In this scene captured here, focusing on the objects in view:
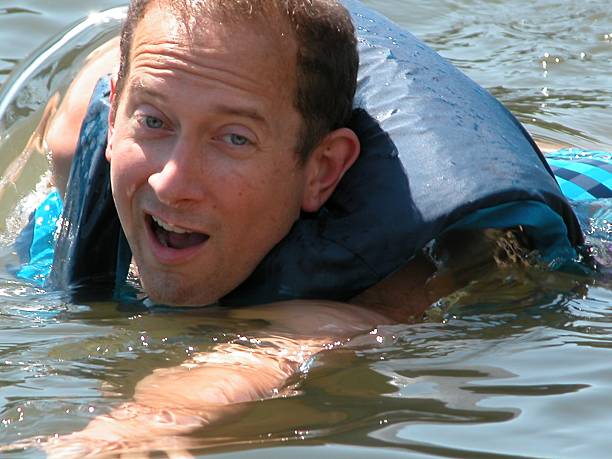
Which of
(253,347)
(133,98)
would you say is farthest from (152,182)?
(253,347)

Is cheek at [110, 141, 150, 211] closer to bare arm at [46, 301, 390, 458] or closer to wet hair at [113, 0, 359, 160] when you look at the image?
wet hair at [113, 0, 359, 160]

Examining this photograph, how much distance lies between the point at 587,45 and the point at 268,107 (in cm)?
393

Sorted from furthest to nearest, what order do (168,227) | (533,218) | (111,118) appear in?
(111,118) → (533,218) → (168,227)

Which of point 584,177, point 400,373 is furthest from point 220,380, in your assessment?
point 584,177

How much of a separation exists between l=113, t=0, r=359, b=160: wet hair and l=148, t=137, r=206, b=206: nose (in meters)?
0.29

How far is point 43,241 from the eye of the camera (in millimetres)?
4090

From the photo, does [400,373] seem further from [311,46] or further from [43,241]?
[43,241]

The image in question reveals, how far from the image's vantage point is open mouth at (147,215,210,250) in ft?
10.6

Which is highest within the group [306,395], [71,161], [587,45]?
[587,45]

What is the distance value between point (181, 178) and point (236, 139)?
0.17 meters

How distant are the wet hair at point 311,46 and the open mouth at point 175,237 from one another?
0.32m

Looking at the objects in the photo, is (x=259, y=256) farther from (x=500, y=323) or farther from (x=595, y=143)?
(x=595, y=143)

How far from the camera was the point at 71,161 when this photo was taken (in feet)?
13.1

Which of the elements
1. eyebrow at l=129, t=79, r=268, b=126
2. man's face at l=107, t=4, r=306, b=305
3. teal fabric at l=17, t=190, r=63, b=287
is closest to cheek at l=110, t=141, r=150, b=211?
man's face at l=107, t=4, r=306, b=305
